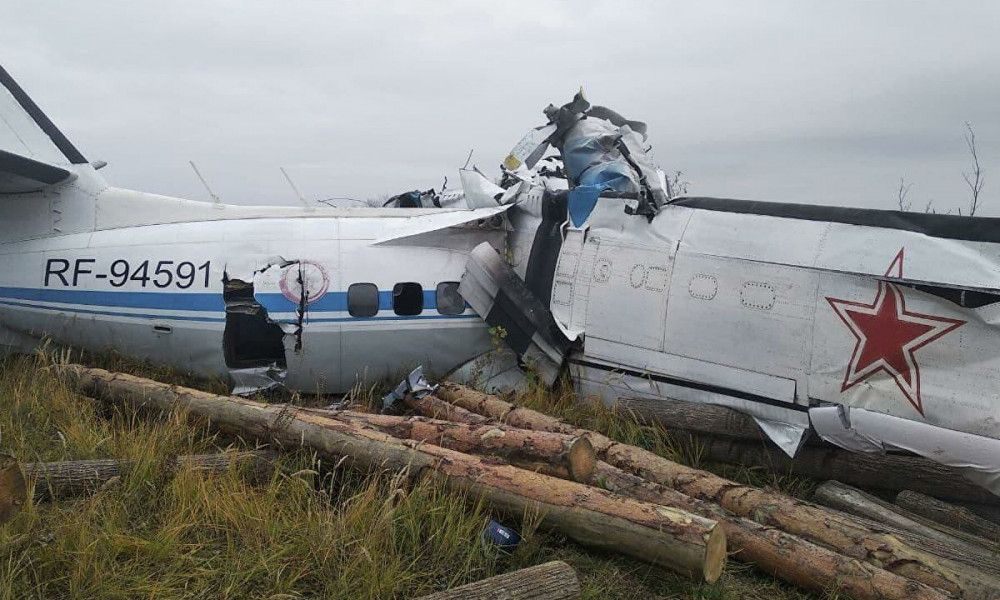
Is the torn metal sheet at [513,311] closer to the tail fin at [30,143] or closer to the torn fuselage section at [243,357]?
the torn fuselage section at [243,357]

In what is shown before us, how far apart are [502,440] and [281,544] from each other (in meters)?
1.73

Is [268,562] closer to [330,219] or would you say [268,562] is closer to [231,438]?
[231,438]

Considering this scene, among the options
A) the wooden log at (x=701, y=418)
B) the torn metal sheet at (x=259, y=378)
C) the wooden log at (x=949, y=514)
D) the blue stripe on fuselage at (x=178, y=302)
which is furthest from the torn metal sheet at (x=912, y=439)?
the torn metal sheet at (x=259, y=378)

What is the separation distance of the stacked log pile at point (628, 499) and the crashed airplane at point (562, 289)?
3.82ft

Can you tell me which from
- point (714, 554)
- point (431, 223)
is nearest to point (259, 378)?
point (431, 223)

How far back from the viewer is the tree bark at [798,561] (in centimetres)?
433

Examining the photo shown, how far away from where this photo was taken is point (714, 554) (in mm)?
4117

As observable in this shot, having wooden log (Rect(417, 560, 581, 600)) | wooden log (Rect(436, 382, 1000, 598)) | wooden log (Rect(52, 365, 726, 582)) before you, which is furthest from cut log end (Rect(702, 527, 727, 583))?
wooden log (Rect(436, 382, 1000, 598))

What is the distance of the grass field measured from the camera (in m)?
4.16

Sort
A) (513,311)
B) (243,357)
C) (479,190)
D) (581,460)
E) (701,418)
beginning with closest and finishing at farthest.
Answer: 1. (581,460)
2. (701,418)
3. (513,311)
4. (243,357)
5. (479,190)

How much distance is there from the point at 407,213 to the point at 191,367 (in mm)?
3290

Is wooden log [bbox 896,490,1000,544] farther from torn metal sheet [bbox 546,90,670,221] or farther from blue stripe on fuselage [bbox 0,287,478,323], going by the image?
blue stripe on fuselage [bbox 0,287,478,323]

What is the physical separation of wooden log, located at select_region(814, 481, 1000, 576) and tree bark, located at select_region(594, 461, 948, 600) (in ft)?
2.30

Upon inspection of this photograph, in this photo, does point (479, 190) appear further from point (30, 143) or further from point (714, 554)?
point (714, 554)
